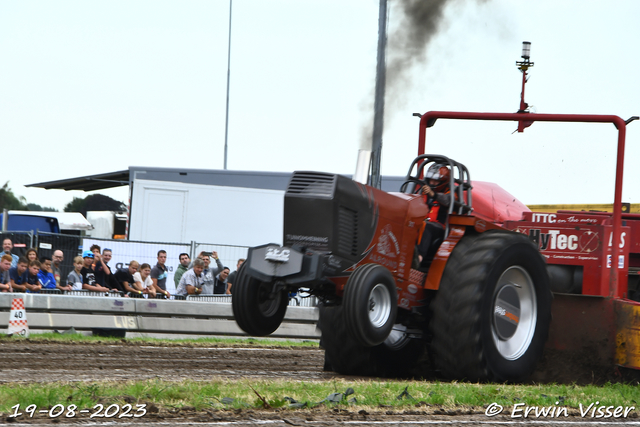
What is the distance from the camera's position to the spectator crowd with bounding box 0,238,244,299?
1280cm

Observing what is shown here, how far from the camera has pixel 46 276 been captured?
43.2 feet

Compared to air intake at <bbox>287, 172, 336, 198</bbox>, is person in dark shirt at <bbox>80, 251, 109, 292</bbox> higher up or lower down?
lower down

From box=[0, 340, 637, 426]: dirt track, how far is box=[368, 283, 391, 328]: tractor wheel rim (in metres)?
1.03

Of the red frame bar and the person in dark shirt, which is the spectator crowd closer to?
the person in dark shirt

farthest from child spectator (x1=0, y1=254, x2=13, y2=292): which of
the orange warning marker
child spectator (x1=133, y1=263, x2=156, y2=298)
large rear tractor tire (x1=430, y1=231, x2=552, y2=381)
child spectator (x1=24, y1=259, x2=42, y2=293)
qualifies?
large rear tractor tire (x1=430, y1=231, x2=552, y2=381)

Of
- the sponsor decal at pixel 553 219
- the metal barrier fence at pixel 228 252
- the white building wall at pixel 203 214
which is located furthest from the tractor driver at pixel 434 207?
the white building wall at pixel 203 214

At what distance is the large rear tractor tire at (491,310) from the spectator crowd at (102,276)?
615cm

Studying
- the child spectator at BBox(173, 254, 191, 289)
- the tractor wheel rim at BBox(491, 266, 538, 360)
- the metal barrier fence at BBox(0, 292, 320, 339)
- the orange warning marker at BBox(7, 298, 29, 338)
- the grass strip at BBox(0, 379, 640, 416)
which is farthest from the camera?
the child spectator at BBox(173, 254, 191, 289)

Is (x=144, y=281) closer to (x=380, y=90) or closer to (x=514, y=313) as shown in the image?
(x=380, y=90)

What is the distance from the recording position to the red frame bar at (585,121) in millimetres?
7891

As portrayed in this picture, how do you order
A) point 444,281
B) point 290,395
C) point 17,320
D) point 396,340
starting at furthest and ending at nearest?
point 17,320
point 396,340
point 444,281
point 290,395

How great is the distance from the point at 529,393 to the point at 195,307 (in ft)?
23.7

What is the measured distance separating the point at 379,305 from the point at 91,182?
28986mm

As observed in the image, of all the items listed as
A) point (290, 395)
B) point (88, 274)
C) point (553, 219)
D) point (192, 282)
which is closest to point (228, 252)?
point (192, 282)
